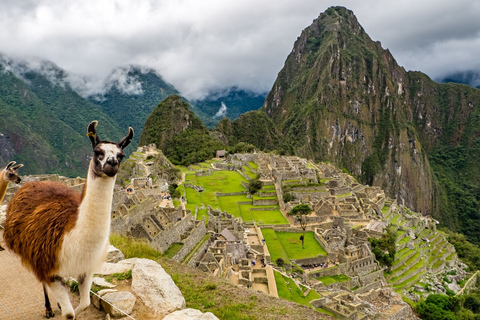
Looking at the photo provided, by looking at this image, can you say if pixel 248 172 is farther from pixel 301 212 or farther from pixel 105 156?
pixel 105 156

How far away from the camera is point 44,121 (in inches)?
1469

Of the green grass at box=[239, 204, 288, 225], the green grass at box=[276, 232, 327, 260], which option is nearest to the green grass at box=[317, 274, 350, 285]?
the green grass at box=[276, 232, 327, 260]

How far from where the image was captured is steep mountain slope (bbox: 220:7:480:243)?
9731cm

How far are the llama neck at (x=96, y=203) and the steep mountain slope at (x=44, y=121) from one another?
29.8 meters

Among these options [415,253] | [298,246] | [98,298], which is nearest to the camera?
[98,298]

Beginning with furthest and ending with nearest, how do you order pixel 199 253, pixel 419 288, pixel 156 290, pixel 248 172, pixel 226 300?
1. pixel 248 172
2. pixel 419 288
3. pixel 199 253
4. pixel 226 300
5. pixel 156 290

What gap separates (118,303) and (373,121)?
123356 millimetres

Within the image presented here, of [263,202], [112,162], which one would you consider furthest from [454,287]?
[112,162]

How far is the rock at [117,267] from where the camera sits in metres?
5.01

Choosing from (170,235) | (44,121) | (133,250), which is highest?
(44,121)

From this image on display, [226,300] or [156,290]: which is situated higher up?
[156,290]

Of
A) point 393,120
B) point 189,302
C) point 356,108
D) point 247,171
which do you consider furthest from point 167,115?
point 393,120

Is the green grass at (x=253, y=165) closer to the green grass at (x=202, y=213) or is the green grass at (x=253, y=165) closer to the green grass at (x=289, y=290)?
the green grass at (x=202, y=213)

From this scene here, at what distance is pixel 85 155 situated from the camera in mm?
34219
